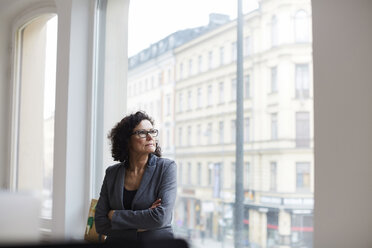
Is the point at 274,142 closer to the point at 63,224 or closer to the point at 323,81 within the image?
the point at 323,81

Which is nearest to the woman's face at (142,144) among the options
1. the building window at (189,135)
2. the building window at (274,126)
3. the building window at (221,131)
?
the building window at (221,131)

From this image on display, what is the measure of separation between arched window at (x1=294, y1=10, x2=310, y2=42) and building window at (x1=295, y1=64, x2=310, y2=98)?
166 mm

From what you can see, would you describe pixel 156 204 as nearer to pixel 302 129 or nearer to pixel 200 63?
pixel 302 129

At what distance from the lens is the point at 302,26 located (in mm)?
3232

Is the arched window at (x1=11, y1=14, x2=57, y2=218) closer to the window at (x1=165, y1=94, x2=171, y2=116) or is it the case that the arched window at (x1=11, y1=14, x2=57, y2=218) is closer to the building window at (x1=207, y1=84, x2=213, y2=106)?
the window at (x1=165, y1=94, x2=171, y2=116)

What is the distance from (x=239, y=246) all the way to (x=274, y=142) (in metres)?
0.73

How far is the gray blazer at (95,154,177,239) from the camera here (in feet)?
10.2

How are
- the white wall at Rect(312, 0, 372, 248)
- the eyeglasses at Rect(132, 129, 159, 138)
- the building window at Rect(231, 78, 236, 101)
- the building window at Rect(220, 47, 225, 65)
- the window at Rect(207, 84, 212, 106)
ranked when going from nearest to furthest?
the white wall at Rect(312, 0, 372, 248) < the eyeglasses at Rect(132, 129, 159, 138) < the building window at Rect(231, 78, 236, 101) < the building window at Rect(220, 47, 225, 65) < the window at Rect(207, 84, 212, 106)

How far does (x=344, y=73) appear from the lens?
8.36 ft

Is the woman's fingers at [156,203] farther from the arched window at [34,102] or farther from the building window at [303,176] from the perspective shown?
the arched window at [34,102]

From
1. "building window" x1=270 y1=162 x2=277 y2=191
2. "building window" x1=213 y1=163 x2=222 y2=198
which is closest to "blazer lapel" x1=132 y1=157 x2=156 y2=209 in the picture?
"building window" x1=213 y1=163 x2=222 y2=198

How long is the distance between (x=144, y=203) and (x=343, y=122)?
1.25 m

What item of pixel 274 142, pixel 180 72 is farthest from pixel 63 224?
pixel 274 142

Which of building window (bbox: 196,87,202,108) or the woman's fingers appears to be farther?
building window (bbox: 196,87,202,108)
